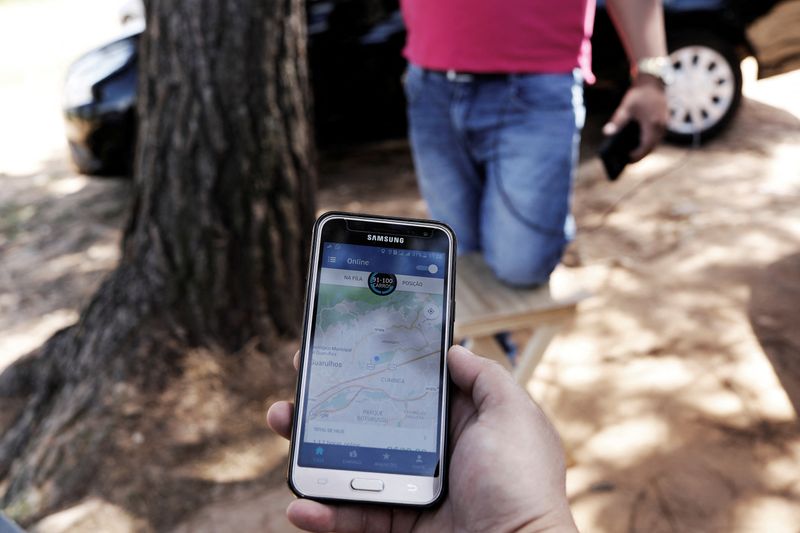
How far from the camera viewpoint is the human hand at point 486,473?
4.47 feet

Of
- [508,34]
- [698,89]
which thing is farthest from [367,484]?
[698,89]

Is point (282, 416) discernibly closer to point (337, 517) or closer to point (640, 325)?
point (337, 517)

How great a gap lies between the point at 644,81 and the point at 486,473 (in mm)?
1675

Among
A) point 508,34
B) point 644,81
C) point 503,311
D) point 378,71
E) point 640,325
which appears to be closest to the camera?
point 508,34

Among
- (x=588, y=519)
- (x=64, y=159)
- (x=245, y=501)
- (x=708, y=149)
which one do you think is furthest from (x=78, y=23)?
(x=588, y=519)

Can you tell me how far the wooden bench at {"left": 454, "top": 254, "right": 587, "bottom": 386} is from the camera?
8.48 ft

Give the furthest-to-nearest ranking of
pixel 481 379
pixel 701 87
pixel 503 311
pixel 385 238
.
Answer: pixel 701 87 → pixel 503 311 → pixel 385 238 → pixel 481 379

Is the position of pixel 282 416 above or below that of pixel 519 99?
below

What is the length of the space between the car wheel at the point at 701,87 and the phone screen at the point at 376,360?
4.35 metres

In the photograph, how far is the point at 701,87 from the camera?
17.6 feet

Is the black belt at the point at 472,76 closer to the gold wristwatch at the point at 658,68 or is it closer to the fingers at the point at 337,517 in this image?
the gold wristwatch at the point at 658,68

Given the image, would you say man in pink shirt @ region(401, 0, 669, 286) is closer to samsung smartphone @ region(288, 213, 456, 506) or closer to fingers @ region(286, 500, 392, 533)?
samsung smartphone @ region(288, 213, 456, 506)

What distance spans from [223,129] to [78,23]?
35.0ft

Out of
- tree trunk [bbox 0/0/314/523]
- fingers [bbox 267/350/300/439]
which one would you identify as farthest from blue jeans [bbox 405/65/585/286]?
fingers [bbox 267/350/300/439]
